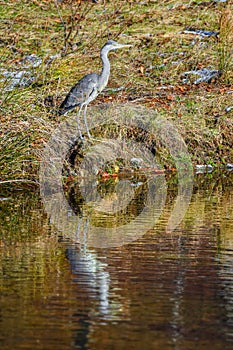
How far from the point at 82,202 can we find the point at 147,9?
12.3 meters

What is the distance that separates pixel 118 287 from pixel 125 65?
12.8 metres

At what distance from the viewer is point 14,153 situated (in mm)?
12359

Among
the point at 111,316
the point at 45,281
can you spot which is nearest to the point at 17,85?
the point at 45,281

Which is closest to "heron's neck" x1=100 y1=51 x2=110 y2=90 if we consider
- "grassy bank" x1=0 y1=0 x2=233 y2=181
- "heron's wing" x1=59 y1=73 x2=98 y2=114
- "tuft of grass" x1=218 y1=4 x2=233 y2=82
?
"heron's wing" x1=59 y1=73 x2=98 y2=114

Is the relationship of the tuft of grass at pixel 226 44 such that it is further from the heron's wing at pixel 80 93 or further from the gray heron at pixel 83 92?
the heron's wing at pixel 80 93

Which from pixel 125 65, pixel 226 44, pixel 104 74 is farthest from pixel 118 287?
pixel 226 44

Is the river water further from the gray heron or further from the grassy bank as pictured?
the gray heron

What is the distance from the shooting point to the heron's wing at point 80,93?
1454 centimetres

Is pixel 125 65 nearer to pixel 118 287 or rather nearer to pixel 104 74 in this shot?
pixel 104 74

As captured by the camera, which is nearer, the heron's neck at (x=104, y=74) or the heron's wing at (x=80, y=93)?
the heron's wing at (x=80, y=93)

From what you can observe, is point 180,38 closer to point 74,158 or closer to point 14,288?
point 74,158

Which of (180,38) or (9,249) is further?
(180,38)

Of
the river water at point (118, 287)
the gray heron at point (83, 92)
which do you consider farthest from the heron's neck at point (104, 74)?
the river water at point (118, 287)

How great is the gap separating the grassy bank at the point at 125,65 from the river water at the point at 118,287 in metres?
2.44
